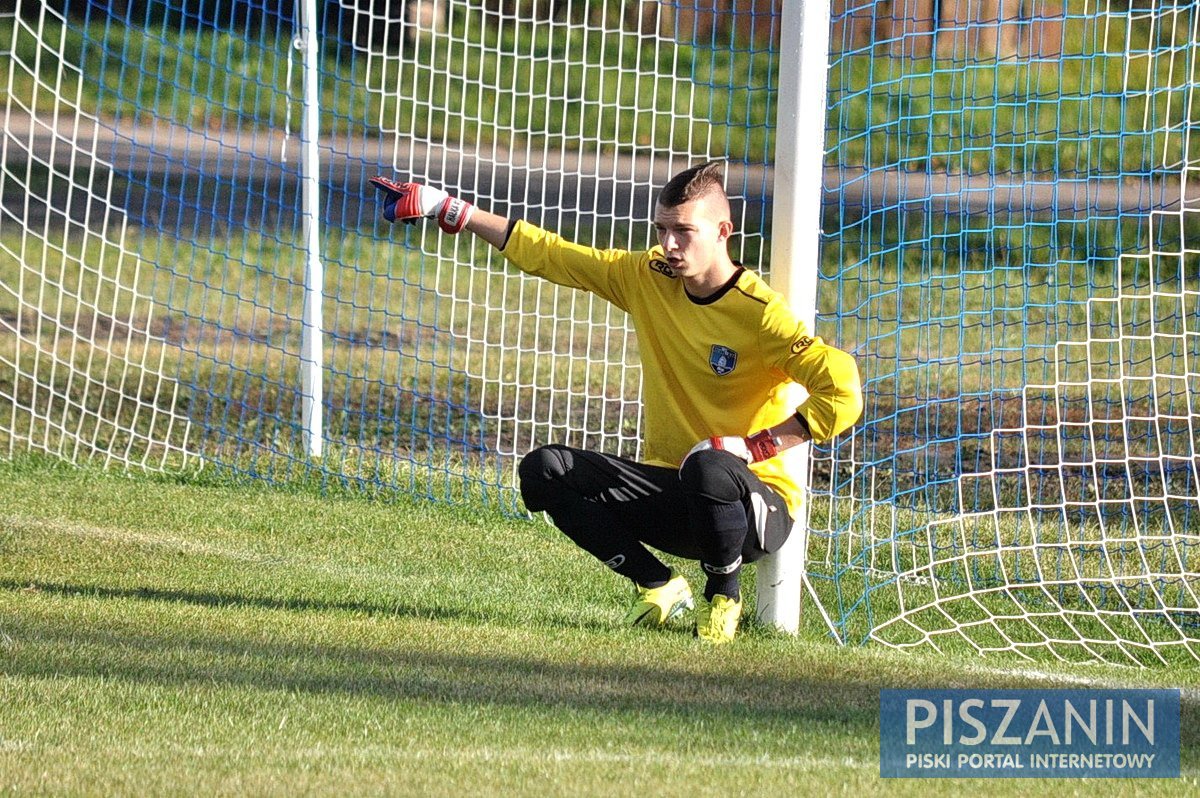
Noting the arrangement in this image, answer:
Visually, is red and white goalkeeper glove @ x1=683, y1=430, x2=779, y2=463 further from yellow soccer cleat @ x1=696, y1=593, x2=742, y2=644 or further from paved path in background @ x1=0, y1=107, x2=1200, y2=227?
paved path in background @ x1=0, y1=107, x2=1200, y2=227

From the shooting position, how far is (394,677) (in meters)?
4.39

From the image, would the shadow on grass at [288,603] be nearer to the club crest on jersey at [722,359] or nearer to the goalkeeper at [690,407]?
the goalkeeper at [690,407]

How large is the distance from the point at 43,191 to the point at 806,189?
14.7 m

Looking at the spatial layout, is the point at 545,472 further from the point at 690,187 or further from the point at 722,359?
the point at 690,187

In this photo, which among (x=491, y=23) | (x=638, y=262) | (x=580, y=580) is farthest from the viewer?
(x=491, y=23)

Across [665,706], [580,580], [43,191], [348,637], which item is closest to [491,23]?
[580,580]

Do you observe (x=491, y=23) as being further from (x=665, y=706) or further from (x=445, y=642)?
(x=665, y=706)

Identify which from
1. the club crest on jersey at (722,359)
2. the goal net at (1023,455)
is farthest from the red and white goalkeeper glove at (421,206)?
the goal net at (1023,455)

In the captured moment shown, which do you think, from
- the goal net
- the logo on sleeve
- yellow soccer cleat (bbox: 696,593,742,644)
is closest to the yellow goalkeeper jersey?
the logo on sleeve

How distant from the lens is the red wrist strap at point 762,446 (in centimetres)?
460

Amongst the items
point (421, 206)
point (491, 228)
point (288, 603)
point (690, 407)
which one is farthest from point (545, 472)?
point (288, 603)

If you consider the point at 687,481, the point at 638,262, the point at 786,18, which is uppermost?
the point at 786,18

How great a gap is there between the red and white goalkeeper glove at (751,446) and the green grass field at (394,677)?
0.64 metres

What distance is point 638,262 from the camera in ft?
16.4
